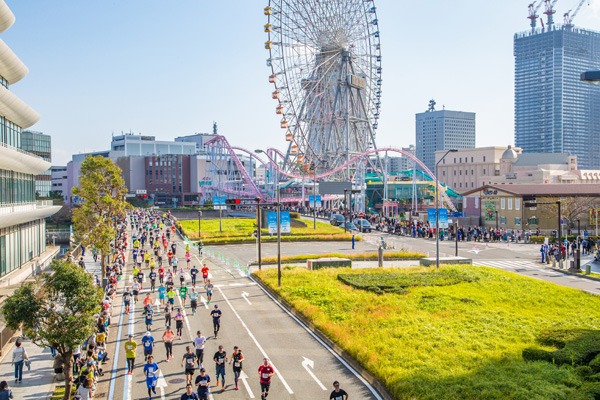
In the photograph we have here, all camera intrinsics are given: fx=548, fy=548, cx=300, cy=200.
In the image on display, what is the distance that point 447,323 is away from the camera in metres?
23.3

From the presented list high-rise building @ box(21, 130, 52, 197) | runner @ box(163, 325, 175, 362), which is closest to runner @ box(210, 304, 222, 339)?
runner @ box(163, 325, 175, 362)

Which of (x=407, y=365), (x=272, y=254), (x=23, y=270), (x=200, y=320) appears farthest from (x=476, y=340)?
(x=23, y=270)

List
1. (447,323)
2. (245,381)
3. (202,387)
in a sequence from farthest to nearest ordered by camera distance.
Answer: (447,323)
(245,381)
(202,387)

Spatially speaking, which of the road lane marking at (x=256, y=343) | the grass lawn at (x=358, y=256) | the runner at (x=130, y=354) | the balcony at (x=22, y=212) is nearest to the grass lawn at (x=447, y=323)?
the road lane marking at (x=256, y=343)

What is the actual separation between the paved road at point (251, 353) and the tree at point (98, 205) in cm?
888

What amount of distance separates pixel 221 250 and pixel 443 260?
72.3ft

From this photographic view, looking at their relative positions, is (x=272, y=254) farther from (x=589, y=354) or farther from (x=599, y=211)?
(x=599, y=211)

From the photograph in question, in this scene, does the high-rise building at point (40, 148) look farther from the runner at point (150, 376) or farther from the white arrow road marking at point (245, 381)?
the runner at point (150, 376)

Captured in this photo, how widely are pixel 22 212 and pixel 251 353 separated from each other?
26.2 metres

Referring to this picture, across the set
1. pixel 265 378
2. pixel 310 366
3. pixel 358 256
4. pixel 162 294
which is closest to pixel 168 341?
pixel 310 366

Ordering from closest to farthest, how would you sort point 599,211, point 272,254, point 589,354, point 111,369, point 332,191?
point 589,354 < point 111,369 < point 272,254 < point 599,211 < point 332,191

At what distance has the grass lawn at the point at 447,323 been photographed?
16172 millimetres

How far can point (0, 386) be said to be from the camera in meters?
15.4

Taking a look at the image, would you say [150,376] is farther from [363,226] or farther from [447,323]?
[363,226]
